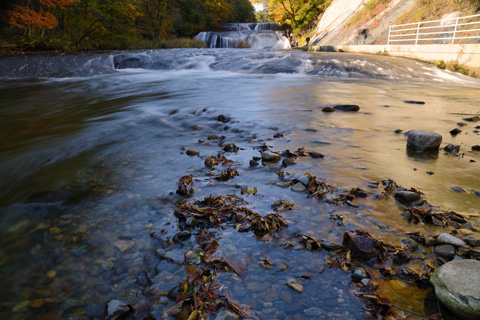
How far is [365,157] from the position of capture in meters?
3.06

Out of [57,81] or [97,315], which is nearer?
[97,315]

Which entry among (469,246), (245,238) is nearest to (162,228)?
(245,238)

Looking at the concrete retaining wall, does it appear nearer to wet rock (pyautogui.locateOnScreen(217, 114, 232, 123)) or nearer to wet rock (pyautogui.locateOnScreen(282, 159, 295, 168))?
wet rock (pyautogui.locateOnScreen(217, 114, 232, 123))

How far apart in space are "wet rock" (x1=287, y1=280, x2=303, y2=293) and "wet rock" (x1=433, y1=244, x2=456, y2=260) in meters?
0.83

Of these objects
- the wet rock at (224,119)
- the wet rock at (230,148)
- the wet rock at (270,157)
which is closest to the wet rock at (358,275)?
the wet rock at (270,157)

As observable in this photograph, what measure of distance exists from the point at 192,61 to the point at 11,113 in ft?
33.6

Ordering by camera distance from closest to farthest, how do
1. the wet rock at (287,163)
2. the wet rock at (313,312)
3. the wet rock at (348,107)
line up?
the wet rock at (313,312) → the wet rock at (287,163) → the wet rock at (348,107)

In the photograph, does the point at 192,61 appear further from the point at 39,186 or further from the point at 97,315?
the point at 97,315

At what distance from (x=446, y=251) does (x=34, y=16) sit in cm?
2037

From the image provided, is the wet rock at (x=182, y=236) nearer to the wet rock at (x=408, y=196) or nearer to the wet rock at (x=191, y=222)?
the wet rock at (x=191, y=222)

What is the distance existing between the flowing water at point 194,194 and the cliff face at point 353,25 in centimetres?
1478

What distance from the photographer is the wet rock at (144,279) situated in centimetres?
145

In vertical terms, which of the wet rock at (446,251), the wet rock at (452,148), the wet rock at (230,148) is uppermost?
the wet rock at (452,148)

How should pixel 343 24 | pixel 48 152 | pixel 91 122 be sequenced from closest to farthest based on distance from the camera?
pixel 48 152 → pixel 91 122 → pixel 343 24
